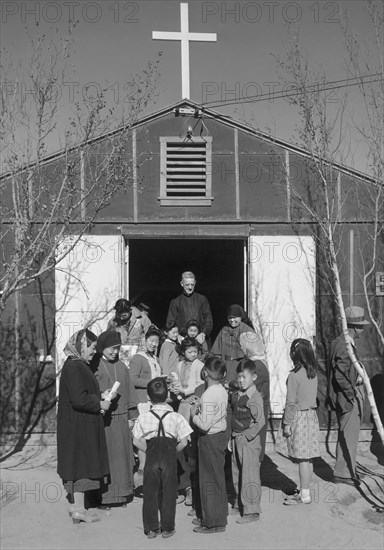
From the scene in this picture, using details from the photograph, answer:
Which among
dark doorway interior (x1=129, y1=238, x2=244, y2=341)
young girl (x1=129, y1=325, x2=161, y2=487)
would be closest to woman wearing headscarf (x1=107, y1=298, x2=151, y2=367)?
young girl (x1=129, y1=325, x2=161, y2=487)

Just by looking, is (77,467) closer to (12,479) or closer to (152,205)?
(12,479)

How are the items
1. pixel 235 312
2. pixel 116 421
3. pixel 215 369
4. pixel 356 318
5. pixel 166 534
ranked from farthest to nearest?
1. pixel 235 312
2. pixel 356 318
3. pixel 116 421
4. pixel 215 369
5. pixel 166 534

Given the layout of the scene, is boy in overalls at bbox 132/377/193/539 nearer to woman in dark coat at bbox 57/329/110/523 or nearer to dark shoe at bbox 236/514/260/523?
woman in dark coat at bbox 57/329/110/523

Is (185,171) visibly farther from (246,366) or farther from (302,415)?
(302,415)

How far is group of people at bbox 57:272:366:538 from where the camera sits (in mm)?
6109

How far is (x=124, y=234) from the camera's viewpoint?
9.62m

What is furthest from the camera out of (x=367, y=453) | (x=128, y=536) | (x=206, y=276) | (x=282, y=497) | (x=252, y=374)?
(x=206, y=276)

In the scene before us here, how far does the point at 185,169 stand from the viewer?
9.62 meters

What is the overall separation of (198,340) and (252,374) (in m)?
1.89

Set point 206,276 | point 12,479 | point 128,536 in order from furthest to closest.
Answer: point 206,276, point 12,479, point 128,536

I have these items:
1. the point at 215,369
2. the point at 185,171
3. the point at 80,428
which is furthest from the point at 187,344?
the point at 185,171

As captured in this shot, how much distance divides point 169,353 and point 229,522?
237 centimetres

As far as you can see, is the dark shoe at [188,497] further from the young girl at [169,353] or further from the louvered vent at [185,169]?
the louvered vent at [185,169]

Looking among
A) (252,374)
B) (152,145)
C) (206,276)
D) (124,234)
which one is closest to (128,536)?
→ (252,374)
